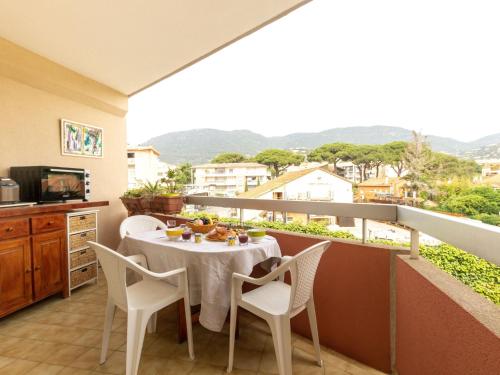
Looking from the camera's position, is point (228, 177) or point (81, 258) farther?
point (228, 177)

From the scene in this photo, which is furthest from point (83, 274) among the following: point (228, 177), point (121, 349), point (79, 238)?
point (228, 177)

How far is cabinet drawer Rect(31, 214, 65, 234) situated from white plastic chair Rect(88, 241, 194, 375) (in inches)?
55.7

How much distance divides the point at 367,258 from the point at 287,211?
2.43 feet

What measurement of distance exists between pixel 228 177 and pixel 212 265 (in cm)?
183

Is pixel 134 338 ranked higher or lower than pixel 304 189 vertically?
lower

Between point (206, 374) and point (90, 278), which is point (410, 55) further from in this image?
point (90, 278)

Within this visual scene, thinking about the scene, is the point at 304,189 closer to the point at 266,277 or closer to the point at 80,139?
the point at 266,277

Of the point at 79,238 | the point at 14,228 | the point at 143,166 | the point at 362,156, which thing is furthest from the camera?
the point at 143,166

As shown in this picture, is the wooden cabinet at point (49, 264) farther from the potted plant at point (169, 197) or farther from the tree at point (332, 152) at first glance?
the tree at point (332, 152)

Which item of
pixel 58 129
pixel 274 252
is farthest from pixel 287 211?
pixel 58 129

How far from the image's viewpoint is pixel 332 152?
2.63 meters

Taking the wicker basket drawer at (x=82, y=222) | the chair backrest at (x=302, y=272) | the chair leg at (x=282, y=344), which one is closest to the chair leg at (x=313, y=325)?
the chair backrest at (x=302, y=272)

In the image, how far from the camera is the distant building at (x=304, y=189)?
2.18 metres

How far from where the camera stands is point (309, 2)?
3.10m
